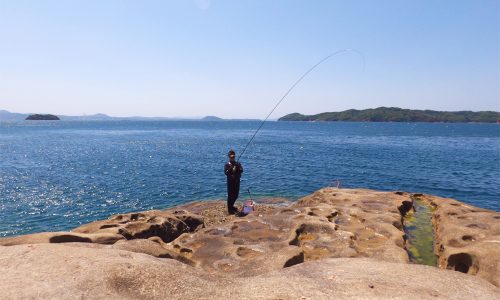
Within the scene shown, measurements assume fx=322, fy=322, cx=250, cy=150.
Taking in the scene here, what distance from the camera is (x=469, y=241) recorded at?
1203 cm

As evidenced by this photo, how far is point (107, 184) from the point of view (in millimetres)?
36031

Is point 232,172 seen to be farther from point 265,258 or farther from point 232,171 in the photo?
point 265,258

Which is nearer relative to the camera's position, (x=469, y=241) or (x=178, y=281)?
(x=178, y=281)

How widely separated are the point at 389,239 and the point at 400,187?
1057 inches

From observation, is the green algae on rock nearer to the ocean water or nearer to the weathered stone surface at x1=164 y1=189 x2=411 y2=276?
the weathered stone surface at x1=164 y1=189 x2=411 y2=276

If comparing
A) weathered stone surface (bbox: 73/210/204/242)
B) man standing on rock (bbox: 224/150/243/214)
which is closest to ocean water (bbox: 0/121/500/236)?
weathered stone surface (bbox: 73/210/204/242)

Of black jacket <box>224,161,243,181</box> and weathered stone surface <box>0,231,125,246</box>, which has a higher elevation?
black jacket <box>224,161,243,181</box>

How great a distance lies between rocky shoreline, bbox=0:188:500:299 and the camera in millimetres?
5809

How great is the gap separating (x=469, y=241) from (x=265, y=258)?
807 cm

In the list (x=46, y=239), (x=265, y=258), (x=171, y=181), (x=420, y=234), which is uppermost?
(x=46, y=239)

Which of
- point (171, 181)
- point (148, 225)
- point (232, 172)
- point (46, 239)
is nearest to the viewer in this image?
point (46, 239)

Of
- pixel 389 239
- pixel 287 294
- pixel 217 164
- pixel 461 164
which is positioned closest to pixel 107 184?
pixel 217 164

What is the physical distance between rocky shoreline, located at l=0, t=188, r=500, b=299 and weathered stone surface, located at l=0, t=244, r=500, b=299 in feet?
0.06

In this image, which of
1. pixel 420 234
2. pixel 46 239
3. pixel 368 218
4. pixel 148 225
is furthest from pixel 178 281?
pixel 420 234
